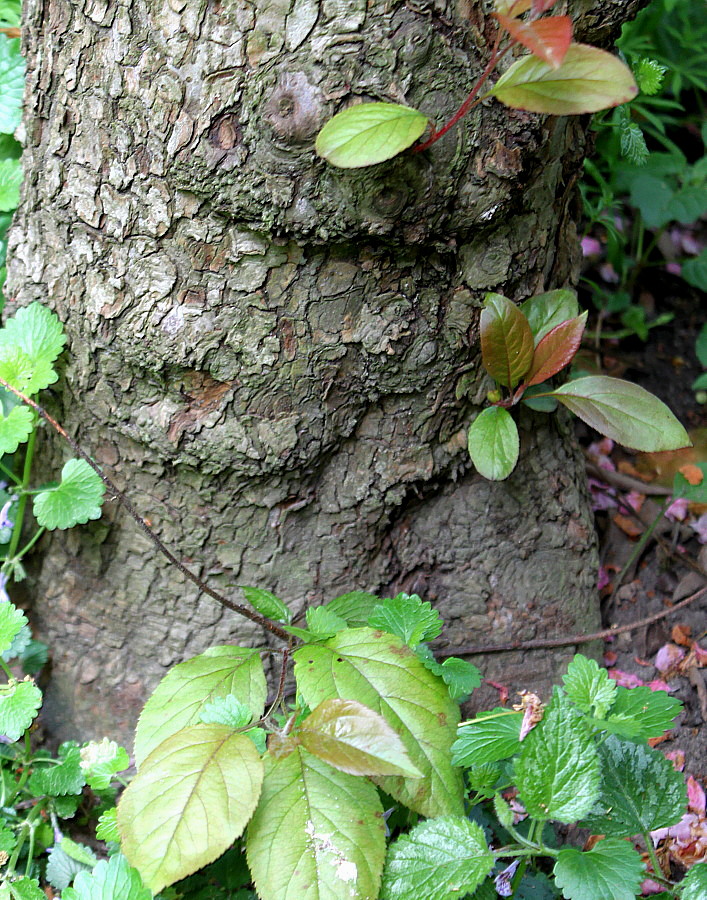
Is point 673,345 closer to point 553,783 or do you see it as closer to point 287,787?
point 553,783

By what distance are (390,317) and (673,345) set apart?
145 cm

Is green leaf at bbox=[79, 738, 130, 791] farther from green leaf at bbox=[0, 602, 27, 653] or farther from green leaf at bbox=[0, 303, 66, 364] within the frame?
green leaf at bbox=[0, 303, 66, 364]

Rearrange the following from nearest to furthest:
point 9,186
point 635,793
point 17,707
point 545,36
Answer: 1. point 545,36
2. point 635,793
3. point 17,707
4. point 9,186

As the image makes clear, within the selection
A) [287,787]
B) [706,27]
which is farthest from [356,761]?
[706,27]

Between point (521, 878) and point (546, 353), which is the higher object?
point (546, 353)

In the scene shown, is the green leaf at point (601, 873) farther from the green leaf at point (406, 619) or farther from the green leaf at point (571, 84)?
the green leaf at point (571, 84)

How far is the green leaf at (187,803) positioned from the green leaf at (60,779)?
336 mm

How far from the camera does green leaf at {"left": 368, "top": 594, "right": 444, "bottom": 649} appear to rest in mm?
1269

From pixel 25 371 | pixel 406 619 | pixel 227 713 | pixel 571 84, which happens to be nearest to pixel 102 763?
pixel 227 713

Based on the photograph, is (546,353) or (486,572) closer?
(546,353)

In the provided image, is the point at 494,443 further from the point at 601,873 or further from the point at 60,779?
the point at 60,779

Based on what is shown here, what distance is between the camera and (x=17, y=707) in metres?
1.27

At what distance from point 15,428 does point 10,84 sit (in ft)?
2.46

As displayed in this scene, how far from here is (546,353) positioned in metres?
1.34
